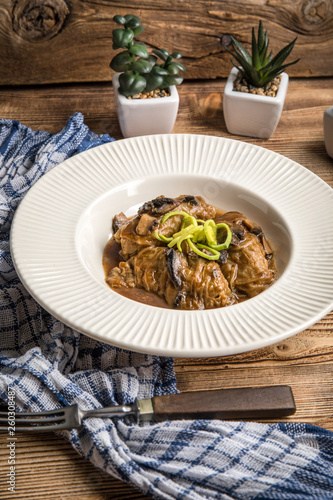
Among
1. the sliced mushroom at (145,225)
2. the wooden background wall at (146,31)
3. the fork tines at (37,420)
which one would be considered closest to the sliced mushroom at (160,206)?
the sliced mushroom at (145,225)

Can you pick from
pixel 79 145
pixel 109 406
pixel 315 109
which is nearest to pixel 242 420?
pixel 109 406

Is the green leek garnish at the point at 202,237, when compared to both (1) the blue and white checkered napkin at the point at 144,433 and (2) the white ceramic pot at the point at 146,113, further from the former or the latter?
(2) the white ceramic pot at the point at 146,113

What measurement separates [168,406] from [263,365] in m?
0.56

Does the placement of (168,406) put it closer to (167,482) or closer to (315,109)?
(167,482)

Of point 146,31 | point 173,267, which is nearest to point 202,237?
point 173,267

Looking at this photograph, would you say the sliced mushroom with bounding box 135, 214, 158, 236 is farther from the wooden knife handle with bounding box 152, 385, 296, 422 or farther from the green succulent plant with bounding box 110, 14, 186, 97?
the green succulent plant with bounding box 110, 14, 186, 97

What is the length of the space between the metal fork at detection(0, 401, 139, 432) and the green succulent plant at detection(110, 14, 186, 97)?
6.76ft

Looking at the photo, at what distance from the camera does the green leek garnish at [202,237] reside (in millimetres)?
2589

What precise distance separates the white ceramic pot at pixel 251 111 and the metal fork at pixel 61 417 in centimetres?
225

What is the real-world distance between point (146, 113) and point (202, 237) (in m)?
→ 1.27

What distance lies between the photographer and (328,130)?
3.59 metres

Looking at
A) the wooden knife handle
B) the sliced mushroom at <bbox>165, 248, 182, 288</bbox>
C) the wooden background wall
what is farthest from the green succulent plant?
the wooden knife handle

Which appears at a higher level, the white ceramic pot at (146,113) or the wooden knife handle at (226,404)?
the white ceramic pot at (146,113)

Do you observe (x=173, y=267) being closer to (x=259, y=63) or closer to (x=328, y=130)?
(x=328, y=130)
